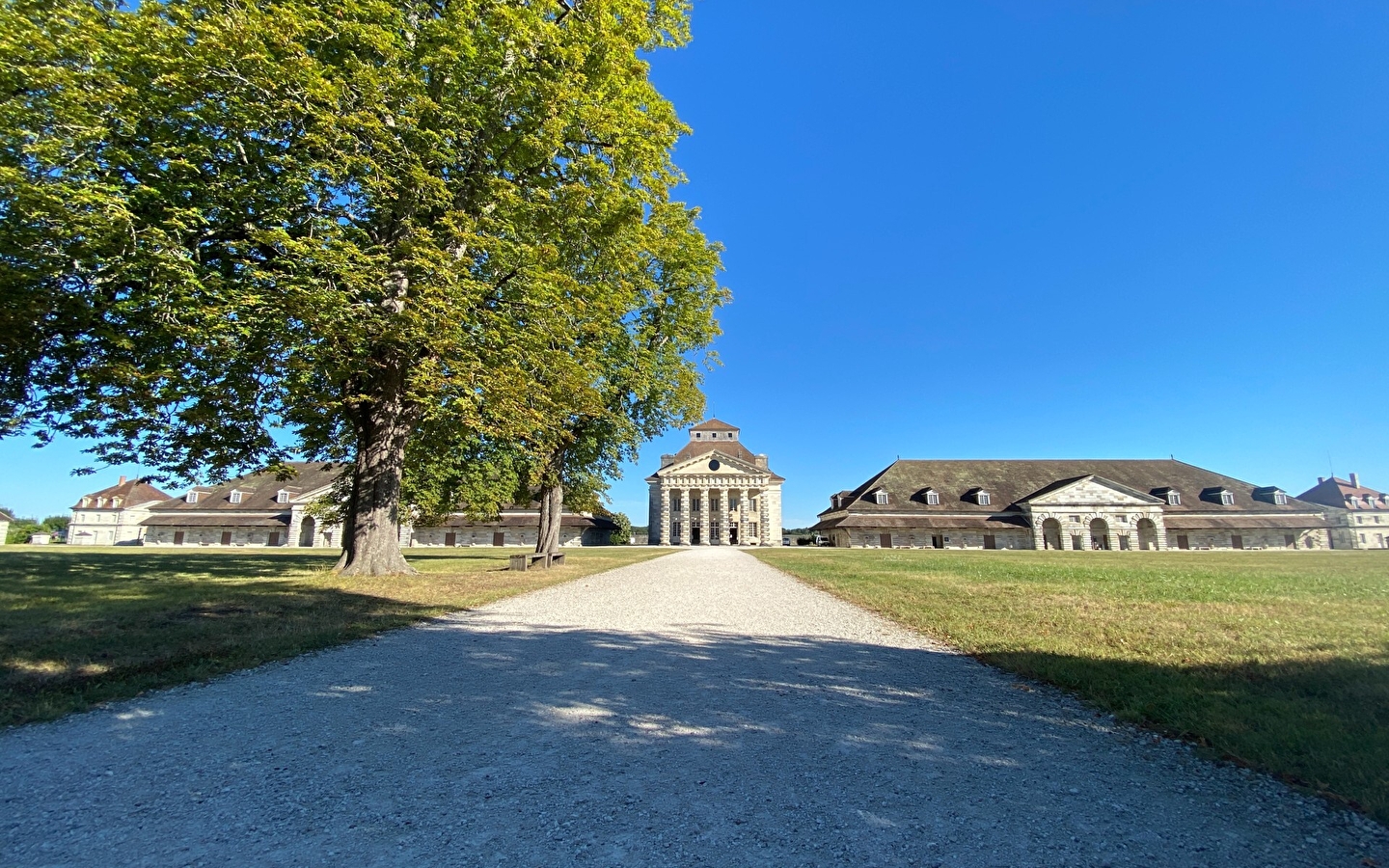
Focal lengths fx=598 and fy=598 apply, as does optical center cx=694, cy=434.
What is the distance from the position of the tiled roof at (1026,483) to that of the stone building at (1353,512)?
2576mm

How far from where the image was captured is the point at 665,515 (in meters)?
70.8

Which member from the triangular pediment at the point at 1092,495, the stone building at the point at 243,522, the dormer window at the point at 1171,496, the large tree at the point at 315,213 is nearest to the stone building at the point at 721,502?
the triangular pediment at the point at 1092,495

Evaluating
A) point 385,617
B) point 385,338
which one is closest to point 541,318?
point 385,338

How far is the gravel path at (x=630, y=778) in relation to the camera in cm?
253

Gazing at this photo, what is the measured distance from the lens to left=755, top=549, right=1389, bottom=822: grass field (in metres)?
3.60

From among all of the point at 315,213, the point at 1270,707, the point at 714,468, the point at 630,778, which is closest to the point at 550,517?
the point at 315,213

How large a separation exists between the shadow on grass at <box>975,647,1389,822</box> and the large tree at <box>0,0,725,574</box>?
10.4m

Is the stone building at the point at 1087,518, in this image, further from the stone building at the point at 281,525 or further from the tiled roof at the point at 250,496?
the tiled roof at the point at 250,496

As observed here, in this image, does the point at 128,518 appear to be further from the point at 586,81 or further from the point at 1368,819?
the point at 1368,819

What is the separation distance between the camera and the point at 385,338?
37.1 feet

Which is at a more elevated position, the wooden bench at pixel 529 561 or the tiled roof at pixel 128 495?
the tiled roof at pixel 128 495

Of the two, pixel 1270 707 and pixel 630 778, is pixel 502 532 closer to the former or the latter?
pixel 630 778

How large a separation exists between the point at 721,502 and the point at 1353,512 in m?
62.6

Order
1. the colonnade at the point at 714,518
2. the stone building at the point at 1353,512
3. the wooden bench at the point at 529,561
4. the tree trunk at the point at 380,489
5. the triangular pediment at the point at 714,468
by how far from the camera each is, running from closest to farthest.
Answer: the tree trunk at the point at 380,489 < the wooden bench at the point at 529,561 < the stone building at the point at 1353,512 < the colonnade at the point at 714,518 < the triangular pediment at the point at 714,468
